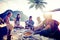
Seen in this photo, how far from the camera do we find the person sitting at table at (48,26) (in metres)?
2.91

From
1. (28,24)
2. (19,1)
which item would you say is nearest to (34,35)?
(28,24)

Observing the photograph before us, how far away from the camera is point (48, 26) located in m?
2.94

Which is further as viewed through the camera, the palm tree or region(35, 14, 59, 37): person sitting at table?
the palm tree

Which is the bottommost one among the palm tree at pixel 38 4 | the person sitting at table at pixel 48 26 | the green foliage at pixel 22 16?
the person sitting at table at pixel 48 26

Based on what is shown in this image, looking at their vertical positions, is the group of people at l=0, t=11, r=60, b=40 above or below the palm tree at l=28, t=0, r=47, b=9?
below

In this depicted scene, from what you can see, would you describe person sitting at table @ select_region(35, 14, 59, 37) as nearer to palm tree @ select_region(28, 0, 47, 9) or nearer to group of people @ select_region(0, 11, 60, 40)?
group of people @ select_region(0, 11, 60, 40)

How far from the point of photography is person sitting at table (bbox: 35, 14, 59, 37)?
2.91 m

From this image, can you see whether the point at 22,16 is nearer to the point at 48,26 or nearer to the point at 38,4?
the point at 38,4

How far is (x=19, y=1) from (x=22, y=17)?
0.96 feet

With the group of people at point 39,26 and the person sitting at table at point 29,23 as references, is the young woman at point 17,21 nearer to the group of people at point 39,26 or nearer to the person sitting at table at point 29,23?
the group of people at point 39,26

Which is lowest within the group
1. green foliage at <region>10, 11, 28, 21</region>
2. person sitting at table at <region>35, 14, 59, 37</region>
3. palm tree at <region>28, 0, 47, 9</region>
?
person sitting at table at <region>35, 14, 59, 37</region>

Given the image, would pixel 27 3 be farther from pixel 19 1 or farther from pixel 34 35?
pixel 34 35

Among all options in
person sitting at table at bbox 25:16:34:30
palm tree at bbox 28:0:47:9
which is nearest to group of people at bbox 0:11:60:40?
person sitting at table at bbox 25:16:34:30

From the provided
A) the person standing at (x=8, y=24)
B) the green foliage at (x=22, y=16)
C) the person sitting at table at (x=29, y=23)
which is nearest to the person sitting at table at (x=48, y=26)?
the person sitting at table at (x=29, y=23)
